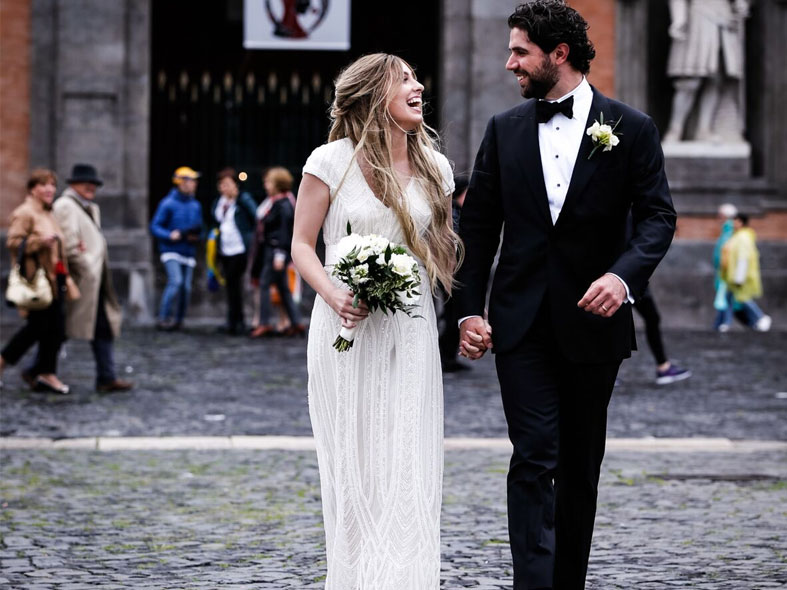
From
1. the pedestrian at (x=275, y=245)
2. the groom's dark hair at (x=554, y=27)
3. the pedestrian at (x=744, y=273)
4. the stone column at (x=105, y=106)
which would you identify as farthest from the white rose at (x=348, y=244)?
the stone column at (x=105, y=106)

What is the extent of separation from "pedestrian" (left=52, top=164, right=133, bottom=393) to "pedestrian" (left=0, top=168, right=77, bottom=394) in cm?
11

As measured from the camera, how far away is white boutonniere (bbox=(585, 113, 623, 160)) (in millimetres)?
4676

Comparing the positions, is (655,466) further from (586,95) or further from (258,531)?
(586,95)

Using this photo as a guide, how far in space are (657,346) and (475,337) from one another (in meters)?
8.29

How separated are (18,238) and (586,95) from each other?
7.39 m

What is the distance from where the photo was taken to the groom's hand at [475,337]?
4.72 m

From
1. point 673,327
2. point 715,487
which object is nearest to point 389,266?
point 715,487

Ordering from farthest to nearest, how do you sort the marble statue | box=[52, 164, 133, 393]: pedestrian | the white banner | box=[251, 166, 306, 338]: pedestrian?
the marble statue
the white banner
box=[251, 166, 306, 338]: pedestrian
box=[52, 164, 133, 393]: pedestrian

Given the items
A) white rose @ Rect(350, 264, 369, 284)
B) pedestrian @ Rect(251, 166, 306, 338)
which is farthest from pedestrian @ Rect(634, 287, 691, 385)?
white rose @ Rect(350, 264, 369, 284)

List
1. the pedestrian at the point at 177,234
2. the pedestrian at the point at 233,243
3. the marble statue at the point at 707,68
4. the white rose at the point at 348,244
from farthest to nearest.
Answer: the marble statue at the point at 707,68 < the pedestrian at the point at 177,234 < the pedestrian at the point at 233,243 < the white rose at the point at 348,244

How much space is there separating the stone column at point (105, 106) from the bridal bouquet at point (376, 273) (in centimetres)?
1469

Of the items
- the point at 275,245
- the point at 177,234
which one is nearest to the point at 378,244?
the point at 275,245

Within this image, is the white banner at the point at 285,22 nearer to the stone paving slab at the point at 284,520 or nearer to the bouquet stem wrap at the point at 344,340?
the stone paving slab at the point at 284,520

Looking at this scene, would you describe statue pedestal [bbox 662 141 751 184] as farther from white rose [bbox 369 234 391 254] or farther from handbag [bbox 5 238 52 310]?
white rose [bbox 369 234 391 254]
